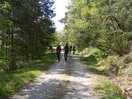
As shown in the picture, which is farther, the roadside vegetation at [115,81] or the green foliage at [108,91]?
the roadside vegetation at [115,81]

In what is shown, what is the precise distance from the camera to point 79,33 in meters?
28.1

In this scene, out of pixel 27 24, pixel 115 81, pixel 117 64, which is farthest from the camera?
pixel 27 24

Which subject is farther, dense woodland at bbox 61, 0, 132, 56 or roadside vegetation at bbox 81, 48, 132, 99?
dense woodland at bbox 61, 0, 132, 56

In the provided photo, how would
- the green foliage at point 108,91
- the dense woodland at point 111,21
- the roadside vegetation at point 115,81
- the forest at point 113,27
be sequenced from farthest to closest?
the dense woodland at point 111,21
the forest at point 113,27
the roadside vegetation at point 115,81
the green foliage at point 108,91

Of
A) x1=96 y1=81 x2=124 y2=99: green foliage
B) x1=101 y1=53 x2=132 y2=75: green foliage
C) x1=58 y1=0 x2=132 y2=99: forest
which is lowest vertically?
x1=96 y1=81 x2=124 y2=99: green foliage

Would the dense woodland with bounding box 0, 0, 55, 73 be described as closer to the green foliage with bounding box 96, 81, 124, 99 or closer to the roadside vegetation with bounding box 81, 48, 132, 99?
the roadside vegetation with bounding box 81, 48, 132, 99

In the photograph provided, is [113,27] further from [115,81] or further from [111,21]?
[115,81]

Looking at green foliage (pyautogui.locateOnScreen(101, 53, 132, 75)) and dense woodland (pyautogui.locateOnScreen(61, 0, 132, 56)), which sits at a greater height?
dense woodland (pyautogui.locateOnScreen(61, 0, 132, 56))

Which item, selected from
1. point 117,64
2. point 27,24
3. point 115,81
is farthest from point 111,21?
point 27,24

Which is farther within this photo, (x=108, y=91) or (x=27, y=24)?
(x=27, y=24)

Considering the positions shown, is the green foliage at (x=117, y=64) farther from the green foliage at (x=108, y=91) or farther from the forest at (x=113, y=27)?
the green foliage at (x=108, y=91)

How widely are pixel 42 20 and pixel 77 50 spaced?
21.7 meters

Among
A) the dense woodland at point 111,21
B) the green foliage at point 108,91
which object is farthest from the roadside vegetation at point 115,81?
the dense woodland at point 111,21

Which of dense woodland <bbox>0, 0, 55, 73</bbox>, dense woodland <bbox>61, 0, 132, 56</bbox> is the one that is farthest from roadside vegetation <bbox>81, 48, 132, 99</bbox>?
dense woodland <bbox>0, 0, 55, 73</bbox>
